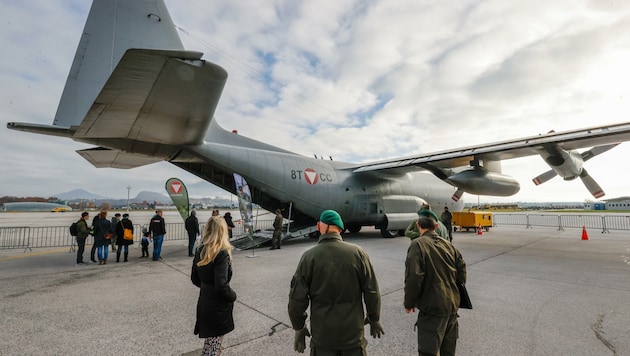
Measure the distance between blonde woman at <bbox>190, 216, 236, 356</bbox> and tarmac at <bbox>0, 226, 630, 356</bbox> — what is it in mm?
960

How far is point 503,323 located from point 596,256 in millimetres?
8617

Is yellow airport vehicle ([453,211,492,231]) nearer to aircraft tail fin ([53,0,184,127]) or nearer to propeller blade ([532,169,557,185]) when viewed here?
propeller blade ([532,169,557,185])

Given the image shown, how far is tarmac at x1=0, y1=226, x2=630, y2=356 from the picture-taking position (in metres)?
3.77

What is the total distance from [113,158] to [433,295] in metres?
12.1

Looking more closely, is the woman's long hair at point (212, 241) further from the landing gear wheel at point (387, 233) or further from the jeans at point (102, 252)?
the landing gear wheel at point (387, 233)

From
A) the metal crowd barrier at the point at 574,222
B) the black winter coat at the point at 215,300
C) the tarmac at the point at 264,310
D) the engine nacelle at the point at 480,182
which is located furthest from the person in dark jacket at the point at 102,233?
the metal crowd barrier at the point at 574,222

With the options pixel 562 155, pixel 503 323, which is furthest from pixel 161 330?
pixel 562 155

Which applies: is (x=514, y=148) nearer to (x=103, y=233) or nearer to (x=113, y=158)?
(x=103, y=233)

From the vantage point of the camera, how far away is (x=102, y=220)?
9.22m

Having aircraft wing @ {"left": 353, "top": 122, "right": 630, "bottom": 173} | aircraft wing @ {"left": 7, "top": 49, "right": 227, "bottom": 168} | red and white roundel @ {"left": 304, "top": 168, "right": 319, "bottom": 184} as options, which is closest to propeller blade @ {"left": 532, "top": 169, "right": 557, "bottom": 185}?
aircraft wing @ {"left": 353, "top": 122, "right": 630, "bottom": 173}

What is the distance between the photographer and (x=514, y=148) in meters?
10.6

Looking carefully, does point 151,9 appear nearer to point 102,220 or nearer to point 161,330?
point 102,220

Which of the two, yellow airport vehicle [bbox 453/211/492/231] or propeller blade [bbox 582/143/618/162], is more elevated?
propeller blade [bbox 582/143/618/162]

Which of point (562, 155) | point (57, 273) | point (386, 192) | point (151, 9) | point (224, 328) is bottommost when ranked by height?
point (57, 273)
